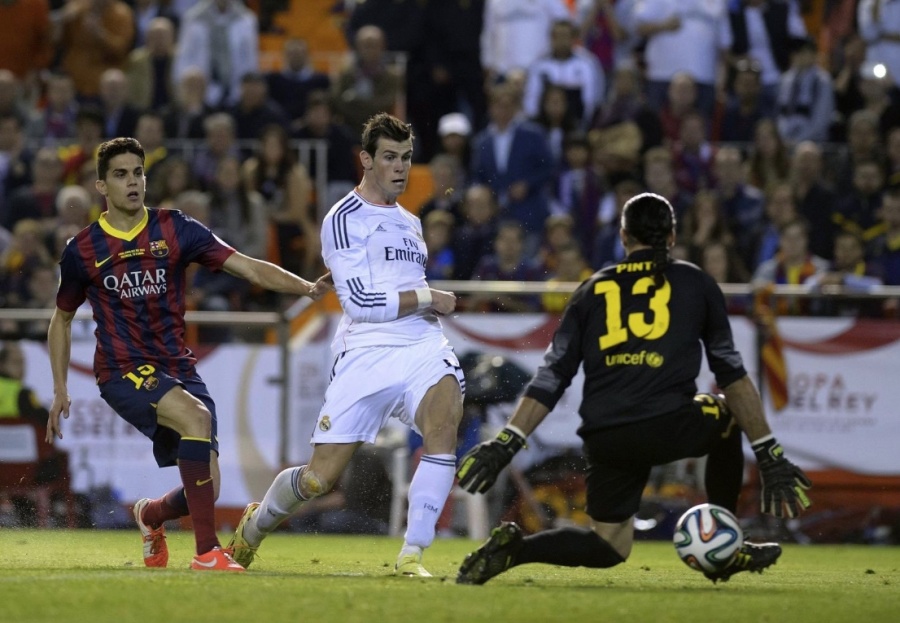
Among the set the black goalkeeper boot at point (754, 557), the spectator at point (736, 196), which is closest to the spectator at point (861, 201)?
the spectator at point (736, 196)

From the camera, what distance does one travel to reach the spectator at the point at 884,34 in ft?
56.9

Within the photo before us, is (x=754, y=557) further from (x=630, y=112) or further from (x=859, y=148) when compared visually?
(x=630, y=112)

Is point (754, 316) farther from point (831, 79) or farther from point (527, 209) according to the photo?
point (831, 79)

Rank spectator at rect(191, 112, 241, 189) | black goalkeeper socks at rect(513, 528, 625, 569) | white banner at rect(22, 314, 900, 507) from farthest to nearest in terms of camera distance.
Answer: spectator at rect(191, 112, 241, 189) → white banner at rect(22, 314, 900, 507) → black goalkeeper socks at rect(513, 528, 625, 569)

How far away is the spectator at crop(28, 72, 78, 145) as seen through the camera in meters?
17.2

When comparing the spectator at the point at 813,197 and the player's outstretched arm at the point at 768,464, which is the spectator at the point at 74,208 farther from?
the player's outstretched arm at the point at 768,464

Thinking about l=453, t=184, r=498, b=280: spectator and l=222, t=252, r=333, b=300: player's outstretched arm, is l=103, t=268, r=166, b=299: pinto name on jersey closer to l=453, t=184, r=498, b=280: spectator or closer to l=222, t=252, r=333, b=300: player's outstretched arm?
l=222, t=252, r=333, b=300: player's outstretched arm

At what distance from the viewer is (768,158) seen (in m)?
16.1

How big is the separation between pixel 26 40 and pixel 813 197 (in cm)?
911

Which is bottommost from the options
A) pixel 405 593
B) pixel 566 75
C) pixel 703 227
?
pixel 405 593

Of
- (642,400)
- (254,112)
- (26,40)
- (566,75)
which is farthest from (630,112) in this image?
(642,400)

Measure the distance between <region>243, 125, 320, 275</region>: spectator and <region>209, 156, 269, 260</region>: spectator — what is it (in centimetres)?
20

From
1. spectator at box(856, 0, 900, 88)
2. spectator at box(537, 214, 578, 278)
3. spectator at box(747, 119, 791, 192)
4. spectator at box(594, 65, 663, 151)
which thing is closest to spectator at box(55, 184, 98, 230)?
spectator at box(537, 214, 578, 278)

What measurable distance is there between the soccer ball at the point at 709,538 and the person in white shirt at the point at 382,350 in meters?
1.40
